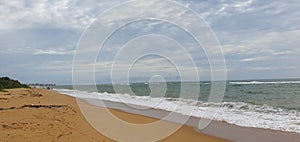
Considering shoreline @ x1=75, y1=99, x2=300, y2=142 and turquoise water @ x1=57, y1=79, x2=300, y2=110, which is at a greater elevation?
turquoise water @ x1=57, y1=79, x2=300, y2=110

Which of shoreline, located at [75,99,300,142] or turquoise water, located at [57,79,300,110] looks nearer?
shoreline, located at [75,99,300,142]

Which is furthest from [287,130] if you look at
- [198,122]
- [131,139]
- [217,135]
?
[131,139]

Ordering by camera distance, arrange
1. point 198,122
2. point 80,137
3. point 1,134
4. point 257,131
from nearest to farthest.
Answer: point 1,134, point 80,137, point 257,131, point 198,122

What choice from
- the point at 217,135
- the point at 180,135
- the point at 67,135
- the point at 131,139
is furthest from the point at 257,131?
the point at 67,135

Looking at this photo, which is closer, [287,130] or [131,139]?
[131,139]

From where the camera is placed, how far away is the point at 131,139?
8820mm

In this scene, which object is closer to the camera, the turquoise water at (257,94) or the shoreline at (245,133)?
the shoreline at (245,133)

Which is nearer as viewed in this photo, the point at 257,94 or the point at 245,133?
the point at 245,133

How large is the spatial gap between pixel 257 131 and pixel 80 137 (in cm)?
657

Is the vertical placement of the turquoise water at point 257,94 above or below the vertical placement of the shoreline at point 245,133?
above

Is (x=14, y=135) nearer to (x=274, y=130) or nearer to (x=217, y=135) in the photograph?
(x=217, y=135)

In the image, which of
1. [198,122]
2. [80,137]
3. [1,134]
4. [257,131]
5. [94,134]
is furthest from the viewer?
[198,122]

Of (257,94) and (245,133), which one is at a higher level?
(257,94)

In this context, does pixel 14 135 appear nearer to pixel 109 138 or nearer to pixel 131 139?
pixel 109 138
